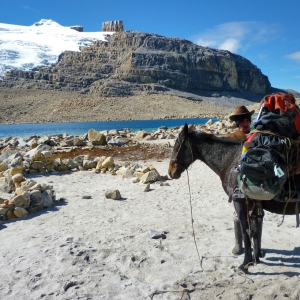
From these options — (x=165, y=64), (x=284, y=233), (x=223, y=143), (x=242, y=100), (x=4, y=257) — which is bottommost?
(x=4, y=257)

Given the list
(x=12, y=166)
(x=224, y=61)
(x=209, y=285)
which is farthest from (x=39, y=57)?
(x=209, y=285)

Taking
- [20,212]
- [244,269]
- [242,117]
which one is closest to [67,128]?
[20,212]

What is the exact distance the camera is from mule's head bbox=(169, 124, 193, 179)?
4.28m

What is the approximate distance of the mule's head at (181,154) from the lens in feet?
14.0

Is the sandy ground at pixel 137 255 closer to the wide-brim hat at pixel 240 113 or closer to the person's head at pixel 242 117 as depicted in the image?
the person's head at pixel 242 117

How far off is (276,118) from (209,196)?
14.8 feet

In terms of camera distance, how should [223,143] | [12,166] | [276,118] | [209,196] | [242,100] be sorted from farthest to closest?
[242,100]
[12,166]
[209,196]
[223,143]
[276,118]

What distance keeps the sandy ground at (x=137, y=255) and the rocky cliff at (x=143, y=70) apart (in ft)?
325

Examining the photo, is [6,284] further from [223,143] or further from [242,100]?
[242,100]

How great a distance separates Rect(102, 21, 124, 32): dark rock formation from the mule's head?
19361 centimetres

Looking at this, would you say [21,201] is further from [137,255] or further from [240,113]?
[240,113]

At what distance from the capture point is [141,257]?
4.36 m

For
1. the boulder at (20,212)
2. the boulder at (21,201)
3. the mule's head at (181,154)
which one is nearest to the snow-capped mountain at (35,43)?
the boulder at (21,201)

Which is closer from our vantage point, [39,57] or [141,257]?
[141,257]
